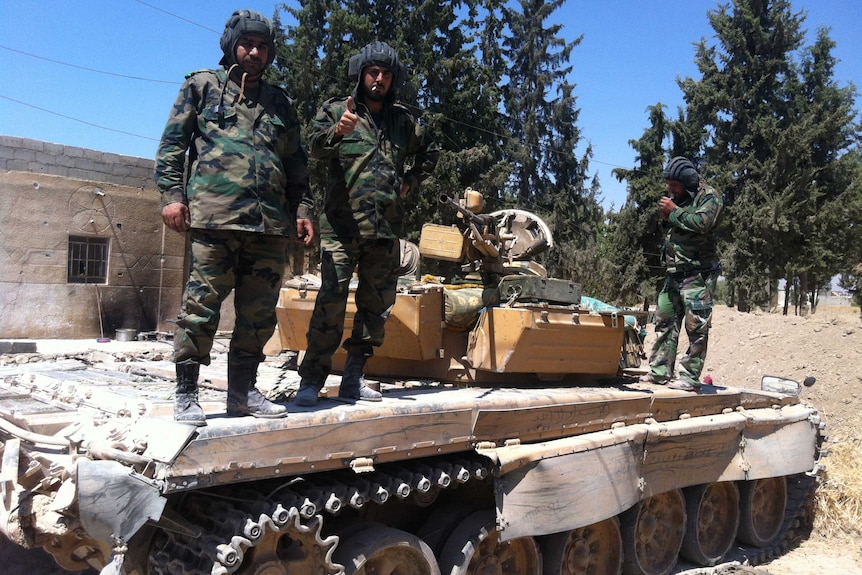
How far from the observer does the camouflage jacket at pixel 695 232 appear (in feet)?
21.6

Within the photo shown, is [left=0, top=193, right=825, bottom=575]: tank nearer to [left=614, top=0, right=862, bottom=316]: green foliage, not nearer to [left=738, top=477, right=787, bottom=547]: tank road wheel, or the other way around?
[left=738, top=477, right=787, bottom=547]: tank road wheel

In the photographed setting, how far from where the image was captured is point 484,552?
4.93m

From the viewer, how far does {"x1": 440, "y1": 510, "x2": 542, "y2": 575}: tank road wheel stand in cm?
458

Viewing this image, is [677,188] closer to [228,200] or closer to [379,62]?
[379,62]

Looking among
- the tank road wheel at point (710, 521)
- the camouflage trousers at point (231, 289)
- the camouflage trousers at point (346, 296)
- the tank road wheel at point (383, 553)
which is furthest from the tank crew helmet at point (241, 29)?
the tank road wheel at point (710, 521)

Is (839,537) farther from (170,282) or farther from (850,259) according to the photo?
(850,259)

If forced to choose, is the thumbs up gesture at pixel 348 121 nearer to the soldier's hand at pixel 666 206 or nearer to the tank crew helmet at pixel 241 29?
the tank crew helmet at pixel 241 29

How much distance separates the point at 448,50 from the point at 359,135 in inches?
791

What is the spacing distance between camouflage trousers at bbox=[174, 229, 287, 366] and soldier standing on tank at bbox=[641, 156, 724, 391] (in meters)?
4.05

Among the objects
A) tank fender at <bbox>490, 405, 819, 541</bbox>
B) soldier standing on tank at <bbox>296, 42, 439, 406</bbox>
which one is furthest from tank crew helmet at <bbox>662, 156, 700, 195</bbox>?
soldier standing on tank at <bbox>296, 42, 439, 406</bbox>

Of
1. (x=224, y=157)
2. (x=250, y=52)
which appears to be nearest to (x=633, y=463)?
(x=224, y=157)

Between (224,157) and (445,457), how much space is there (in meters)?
2.18

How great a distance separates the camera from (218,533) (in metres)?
3.40

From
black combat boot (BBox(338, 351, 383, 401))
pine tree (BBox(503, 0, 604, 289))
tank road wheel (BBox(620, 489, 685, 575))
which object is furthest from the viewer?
pine tree (BBox(503, 0, 604, 289))
